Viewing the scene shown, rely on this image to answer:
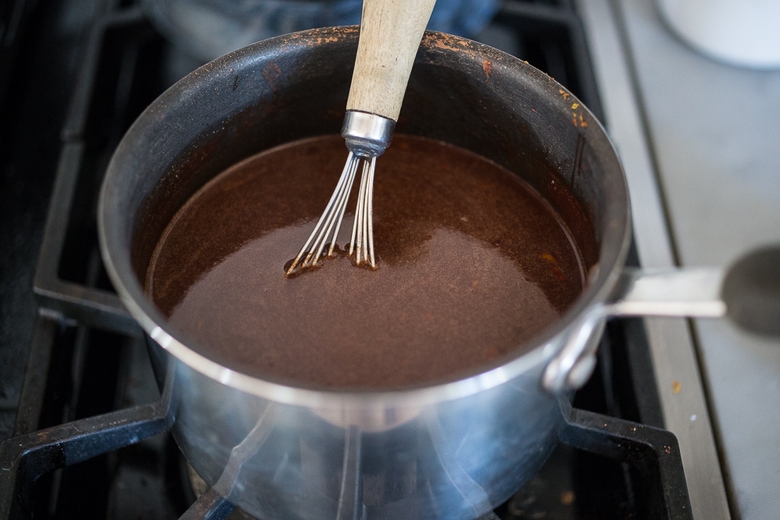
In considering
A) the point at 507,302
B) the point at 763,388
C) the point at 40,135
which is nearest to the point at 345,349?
the point at 507,302

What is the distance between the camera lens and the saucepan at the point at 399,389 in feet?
1.43

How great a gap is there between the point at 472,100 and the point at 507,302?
183 mm

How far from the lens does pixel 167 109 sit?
1.85 feet

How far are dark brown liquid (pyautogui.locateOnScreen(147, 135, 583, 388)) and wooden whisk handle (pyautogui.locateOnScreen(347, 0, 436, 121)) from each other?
14cm

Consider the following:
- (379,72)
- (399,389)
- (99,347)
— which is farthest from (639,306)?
(99,347)

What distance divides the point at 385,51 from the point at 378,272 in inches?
7.2

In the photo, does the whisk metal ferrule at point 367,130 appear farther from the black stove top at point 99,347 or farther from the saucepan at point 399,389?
→ the black stove top at point 99,347

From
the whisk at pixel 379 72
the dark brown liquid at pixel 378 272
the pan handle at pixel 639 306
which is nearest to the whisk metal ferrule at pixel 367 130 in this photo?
the whisk at pixel 379 72

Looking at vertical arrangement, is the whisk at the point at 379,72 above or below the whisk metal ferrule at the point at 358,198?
above

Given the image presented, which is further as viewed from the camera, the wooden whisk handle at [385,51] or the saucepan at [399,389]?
the wooden whisk handle at [385,51]

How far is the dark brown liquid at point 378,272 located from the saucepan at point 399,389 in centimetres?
3

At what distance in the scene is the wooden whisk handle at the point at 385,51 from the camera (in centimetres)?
58

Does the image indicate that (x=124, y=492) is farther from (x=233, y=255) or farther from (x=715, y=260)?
(x=715, y=260)

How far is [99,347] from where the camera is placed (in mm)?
725
